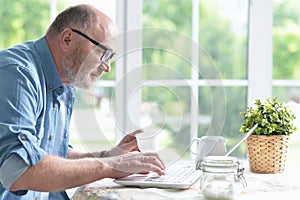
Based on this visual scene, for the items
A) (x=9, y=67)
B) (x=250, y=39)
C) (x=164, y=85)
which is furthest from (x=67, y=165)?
(x=250, y=39)

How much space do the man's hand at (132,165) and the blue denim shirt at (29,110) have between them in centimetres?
21

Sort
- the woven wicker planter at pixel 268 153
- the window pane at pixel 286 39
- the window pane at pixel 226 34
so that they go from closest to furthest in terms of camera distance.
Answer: the woven wicker planter at pixel 268 153 → the window pane at pixel 226 34 → the window pane at pixel 286 39

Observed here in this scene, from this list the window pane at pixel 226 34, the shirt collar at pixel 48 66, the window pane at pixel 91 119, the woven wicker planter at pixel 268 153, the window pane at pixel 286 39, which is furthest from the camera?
the window pane at pixel 286 39

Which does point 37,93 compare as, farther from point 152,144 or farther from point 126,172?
point 152,144

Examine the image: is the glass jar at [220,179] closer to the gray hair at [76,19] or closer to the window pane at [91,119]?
the window pane at [91,119]

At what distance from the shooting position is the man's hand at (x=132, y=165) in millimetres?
1468

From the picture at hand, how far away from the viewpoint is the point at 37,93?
4.89 feet

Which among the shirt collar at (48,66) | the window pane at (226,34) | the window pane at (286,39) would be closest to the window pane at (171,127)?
the shirt collar at (48,66)

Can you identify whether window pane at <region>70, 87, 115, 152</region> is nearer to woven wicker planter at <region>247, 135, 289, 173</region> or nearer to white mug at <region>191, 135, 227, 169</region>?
white mug at <region>191, 135, 227, 169</region>

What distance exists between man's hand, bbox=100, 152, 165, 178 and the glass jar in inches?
9.7

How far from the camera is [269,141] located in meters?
1.78

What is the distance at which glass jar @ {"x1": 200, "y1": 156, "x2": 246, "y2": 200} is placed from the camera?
4.13ft

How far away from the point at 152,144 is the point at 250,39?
104cm

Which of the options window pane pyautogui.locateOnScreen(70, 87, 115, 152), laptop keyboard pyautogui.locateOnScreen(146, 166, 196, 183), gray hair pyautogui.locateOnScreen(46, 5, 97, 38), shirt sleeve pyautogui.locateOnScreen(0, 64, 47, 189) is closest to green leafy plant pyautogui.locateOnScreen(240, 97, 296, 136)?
laptop keyboard pyautogui.locateOnScreen(146, 166, 196, 183)
